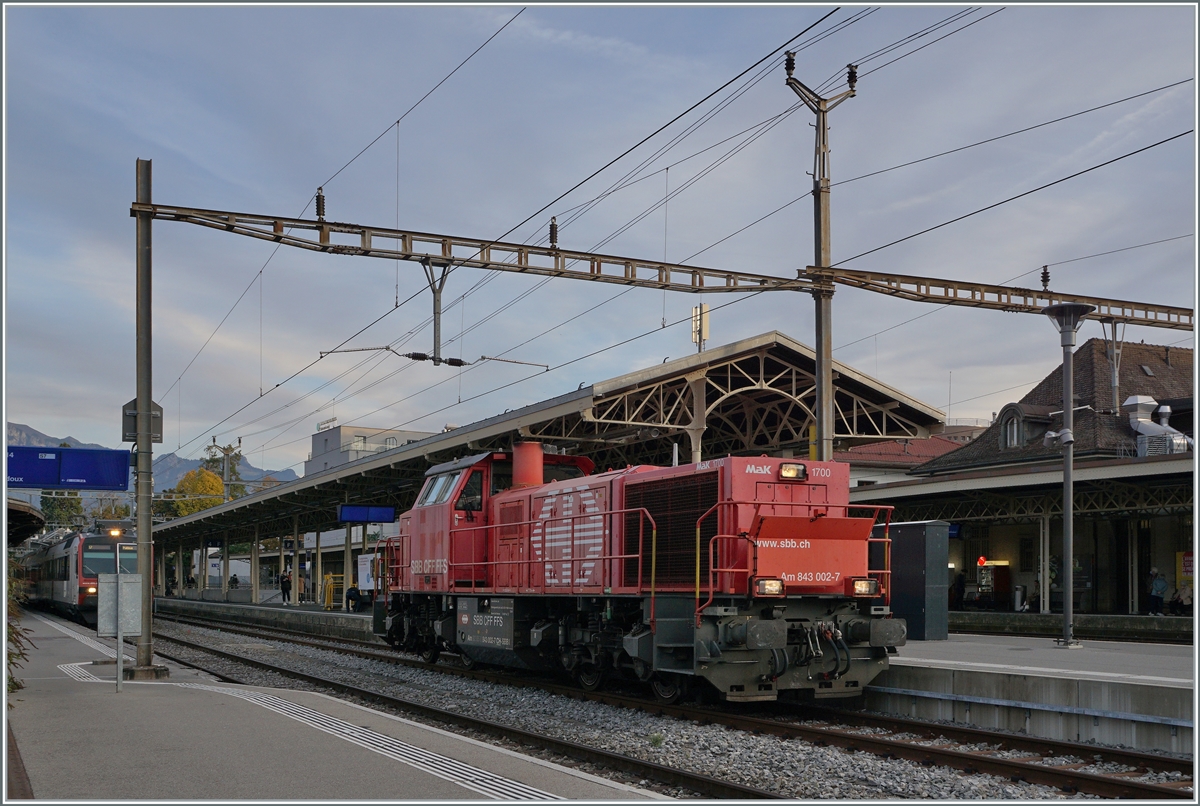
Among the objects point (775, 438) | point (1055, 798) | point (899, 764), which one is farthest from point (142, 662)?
point (775, 438)

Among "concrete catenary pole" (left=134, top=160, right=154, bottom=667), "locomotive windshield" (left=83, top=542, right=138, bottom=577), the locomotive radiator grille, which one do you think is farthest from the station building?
"locomotive windshield" (left=83, top=542, right=138, bottom=577)

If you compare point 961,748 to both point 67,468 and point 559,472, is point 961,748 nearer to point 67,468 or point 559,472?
point 559,472

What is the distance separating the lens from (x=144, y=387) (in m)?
15.8

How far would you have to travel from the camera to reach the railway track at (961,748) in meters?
8.26

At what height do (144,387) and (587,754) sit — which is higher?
(144,387)

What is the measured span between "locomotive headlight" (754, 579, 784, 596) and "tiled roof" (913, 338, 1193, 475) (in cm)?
2654

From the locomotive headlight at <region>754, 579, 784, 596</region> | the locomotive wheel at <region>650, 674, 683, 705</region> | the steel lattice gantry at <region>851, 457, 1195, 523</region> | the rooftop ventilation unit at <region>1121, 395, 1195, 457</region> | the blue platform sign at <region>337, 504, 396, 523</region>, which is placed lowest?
the locomotive wheel at <region>650, 674, 683, 705</region>

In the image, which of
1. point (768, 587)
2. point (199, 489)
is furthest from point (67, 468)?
point (199, 489)

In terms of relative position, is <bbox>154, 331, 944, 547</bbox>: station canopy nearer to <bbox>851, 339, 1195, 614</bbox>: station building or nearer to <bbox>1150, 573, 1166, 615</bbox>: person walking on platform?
<bbox>851, 339, 1195, 614</bbox>: station building

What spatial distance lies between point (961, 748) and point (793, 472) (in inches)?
143

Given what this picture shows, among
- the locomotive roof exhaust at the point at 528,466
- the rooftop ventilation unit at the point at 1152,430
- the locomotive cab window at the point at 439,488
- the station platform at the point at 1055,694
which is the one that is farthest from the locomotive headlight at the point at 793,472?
the rooftop ventilation unit at the point at 1152,430

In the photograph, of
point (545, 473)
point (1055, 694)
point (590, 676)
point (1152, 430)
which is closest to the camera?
point (1055, 694)

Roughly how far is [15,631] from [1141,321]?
21.3 m

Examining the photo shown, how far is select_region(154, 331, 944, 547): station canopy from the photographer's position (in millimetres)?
24438
